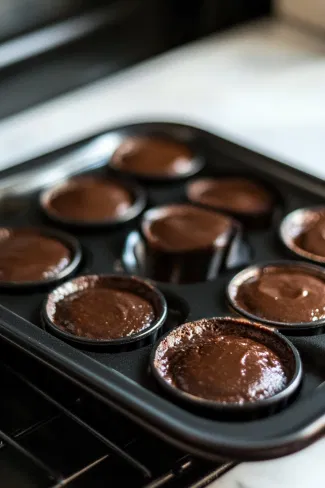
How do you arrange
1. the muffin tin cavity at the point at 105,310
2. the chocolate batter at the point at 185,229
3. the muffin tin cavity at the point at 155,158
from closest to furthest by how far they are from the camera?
the muffin tin cavity at the point at 105,310 < the chocolate batter at the point at 185,229 < the muffin tin cavity at the point at 155,158

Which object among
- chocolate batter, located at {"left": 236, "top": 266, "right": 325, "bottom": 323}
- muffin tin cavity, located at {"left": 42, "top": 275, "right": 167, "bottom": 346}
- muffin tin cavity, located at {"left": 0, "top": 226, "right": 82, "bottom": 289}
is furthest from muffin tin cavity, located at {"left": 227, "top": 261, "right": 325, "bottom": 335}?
muffin tin cavity, located at {"left": 0, "top": 226, "right": 82, "bottom": 289}

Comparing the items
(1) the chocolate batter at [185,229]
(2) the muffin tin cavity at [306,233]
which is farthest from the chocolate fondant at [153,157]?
(2) the muffin tin cavity at [306,233]

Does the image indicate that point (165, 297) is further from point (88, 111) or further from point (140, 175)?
point (88, 111)

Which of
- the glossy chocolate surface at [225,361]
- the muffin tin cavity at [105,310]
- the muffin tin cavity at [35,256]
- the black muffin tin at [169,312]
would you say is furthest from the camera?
the muffin tin cavity at [35,256]

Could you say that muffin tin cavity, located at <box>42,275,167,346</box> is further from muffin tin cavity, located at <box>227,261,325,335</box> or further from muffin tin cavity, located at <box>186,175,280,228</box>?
muffin tin cavity, located at <box>186,175,280,228</box>

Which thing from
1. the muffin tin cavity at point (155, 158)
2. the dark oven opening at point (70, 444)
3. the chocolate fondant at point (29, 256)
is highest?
the muffin tin cavity at point (155, 158)

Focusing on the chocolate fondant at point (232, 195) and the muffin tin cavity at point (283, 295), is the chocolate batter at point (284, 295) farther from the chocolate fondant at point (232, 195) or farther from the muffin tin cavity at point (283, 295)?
the chocolate fondant at point (232, 195)

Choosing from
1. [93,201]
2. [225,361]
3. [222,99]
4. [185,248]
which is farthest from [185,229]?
[222,99]
